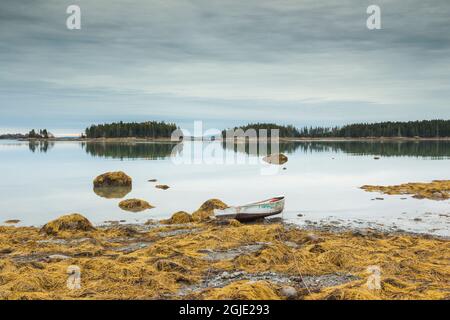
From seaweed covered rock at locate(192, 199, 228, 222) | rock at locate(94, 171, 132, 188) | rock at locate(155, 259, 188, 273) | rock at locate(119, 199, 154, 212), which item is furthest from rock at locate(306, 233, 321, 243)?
rock at locate(94, 171, 132, 188)

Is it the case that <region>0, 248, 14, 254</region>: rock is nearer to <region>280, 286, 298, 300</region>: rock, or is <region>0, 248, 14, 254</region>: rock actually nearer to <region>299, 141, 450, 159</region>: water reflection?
<region>280, 286, 298, 300</region>: rock

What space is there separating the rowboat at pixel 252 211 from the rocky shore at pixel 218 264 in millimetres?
3440

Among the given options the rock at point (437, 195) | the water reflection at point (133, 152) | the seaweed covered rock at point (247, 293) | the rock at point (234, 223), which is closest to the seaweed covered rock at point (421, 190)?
the rock at point (437, 195)

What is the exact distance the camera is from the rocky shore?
37.3 feet

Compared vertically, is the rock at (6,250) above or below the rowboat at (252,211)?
below

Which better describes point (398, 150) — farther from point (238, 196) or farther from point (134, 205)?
point (134, 205)

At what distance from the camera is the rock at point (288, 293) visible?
10883mm

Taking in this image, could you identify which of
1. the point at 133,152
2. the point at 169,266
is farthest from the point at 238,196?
the point at 133,152

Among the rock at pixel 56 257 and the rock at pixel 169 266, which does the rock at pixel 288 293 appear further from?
the rock at pixel 56 257

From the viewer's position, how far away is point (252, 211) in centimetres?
2456

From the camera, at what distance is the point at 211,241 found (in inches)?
716

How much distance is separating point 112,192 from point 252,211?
61.7ft
